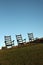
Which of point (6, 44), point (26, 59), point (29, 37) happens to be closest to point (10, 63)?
point (26, 59)

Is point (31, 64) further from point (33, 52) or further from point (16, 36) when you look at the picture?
point (16, 36)

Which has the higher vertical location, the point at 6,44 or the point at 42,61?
the point at 6,44

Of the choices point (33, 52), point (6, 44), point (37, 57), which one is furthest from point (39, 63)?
point (6, 44)

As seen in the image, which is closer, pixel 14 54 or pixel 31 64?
pixel 31 64

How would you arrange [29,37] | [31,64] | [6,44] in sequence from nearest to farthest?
[31,64] < [6,44] < [29,37]

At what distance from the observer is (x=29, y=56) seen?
52.6 feet

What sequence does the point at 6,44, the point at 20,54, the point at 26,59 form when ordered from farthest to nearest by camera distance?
1. the point at 6,44
2. the point at 20,54
3. the point at 26,59

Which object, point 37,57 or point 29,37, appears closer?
point 37,57

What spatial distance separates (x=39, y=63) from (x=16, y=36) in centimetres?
1065

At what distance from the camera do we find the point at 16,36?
2417 cm

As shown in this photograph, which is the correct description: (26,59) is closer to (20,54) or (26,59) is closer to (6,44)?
(20,54)

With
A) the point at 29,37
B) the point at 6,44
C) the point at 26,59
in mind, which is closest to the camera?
the point at 26,59

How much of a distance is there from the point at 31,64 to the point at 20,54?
11.1 feet

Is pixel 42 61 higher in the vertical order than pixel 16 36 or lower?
lower
